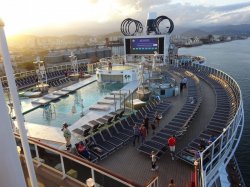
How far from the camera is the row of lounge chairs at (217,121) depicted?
33.4 ft

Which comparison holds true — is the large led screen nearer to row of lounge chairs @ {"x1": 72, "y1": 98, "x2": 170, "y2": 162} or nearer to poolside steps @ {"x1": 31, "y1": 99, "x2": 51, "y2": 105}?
poolside steps @ {"x1": 31, "y1": 99, "x2": 51, "y2": 105}

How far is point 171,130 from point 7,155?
1074 centimetres

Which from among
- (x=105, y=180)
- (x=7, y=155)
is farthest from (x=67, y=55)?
(x=7, y=155)

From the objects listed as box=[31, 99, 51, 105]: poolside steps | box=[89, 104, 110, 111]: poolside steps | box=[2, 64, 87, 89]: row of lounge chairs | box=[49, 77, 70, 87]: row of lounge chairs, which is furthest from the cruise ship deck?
box=[2, 64, 87, 89]: row of lounge chairs

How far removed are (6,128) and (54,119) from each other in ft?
46.3

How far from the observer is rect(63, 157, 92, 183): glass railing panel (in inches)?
226

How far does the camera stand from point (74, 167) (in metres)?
5.94

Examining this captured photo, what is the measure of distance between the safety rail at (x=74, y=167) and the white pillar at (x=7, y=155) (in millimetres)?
2432

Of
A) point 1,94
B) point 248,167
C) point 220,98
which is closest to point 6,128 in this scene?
point 1,94

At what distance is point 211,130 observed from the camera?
1232 centimetres

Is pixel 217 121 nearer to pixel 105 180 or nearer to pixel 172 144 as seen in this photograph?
pixel 172 144

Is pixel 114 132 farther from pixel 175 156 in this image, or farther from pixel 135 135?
pixel 175 156

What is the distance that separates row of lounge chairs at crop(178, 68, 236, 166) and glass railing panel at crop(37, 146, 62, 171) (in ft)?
19.4

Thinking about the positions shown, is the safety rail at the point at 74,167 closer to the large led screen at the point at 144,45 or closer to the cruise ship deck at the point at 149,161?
the cruise ship deck at the point at 149,161
